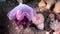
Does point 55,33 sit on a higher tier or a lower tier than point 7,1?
lower

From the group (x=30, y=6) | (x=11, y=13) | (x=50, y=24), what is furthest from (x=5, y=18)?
(x=50, y=24)

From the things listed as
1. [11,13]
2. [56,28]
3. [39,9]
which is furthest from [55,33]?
[11,13]

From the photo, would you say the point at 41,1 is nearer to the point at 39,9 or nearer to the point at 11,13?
the point at 39,9
